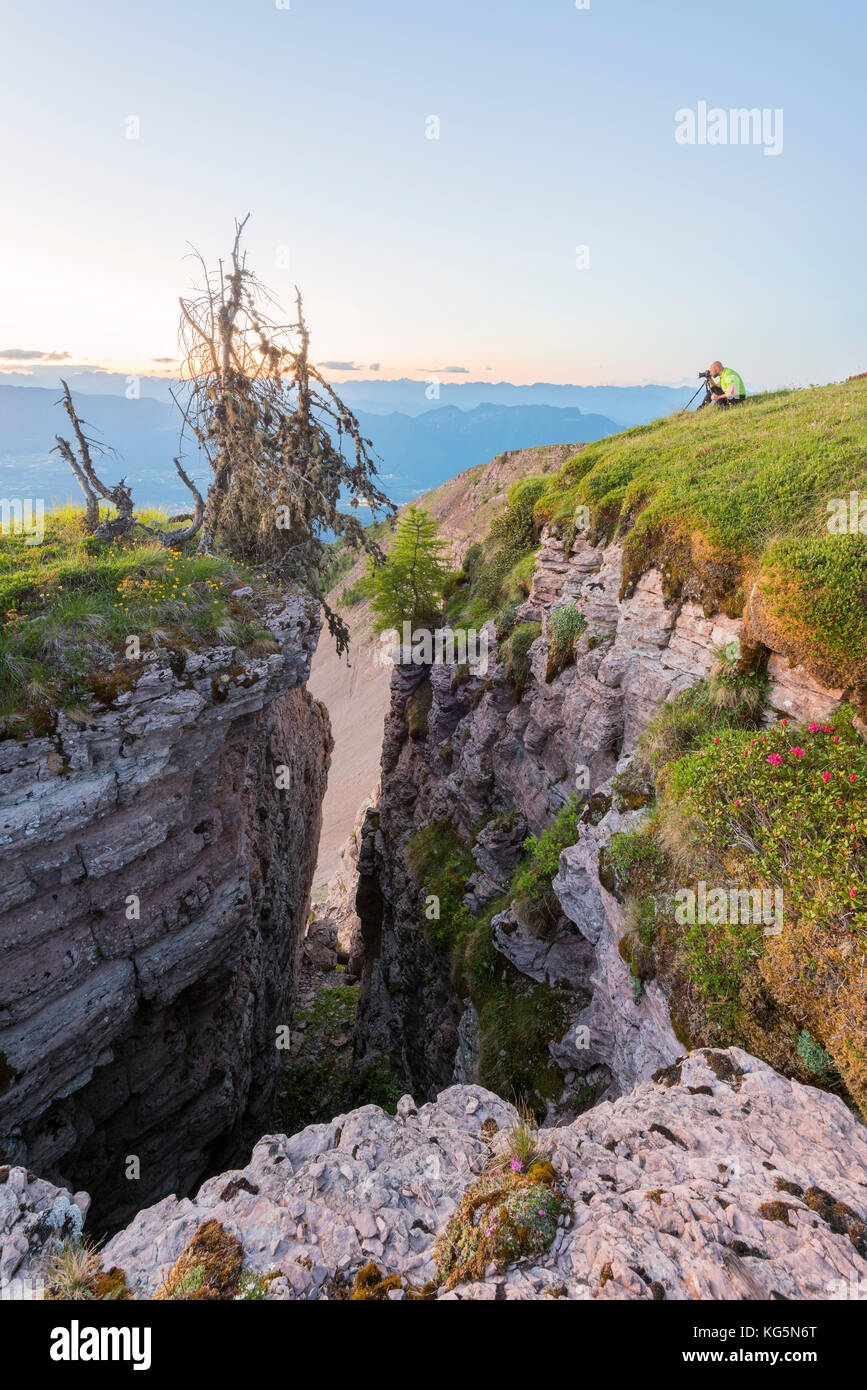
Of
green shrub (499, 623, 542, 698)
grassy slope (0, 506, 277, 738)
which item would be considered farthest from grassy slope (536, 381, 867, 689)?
grassy slope (0, 506, 277, 738)

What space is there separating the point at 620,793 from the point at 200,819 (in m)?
9.23

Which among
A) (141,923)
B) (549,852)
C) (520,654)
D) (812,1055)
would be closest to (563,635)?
(520,654)

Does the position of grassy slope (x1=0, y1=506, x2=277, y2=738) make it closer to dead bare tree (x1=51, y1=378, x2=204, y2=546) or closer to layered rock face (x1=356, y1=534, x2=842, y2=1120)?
dead bare tree (x1=51, y1=378, x2=204, y2=546)

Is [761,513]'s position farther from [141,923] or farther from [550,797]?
[141,923]

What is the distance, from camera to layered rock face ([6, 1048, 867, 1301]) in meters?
4.35

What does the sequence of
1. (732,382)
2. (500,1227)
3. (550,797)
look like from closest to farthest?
(500,1227) → (550,797) → (732,382)

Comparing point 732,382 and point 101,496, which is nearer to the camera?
point 101,496

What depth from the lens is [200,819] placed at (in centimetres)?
1291

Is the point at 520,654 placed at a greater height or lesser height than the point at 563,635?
lesser

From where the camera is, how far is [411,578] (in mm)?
26125

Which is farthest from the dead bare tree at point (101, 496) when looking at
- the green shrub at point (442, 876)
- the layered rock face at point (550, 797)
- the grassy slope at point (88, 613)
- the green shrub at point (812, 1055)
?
the green shrub at point (812, 1055)

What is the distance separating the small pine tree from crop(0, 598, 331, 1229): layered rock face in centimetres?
1067

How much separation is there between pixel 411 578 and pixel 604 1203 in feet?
76.9
